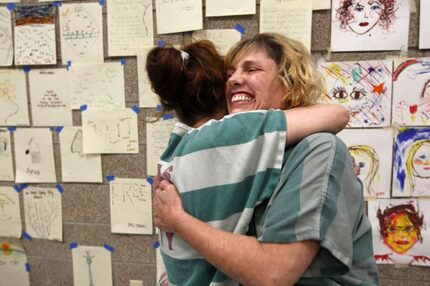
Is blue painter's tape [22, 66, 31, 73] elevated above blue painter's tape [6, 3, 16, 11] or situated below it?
below

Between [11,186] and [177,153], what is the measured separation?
1.12m

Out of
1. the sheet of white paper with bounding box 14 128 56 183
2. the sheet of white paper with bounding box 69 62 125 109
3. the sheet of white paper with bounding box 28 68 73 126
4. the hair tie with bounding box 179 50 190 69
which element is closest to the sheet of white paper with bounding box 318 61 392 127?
the hair tie with bounding box 179 50 190 69

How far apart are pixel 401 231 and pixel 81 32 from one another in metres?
1.38

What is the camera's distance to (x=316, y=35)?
1.10 m

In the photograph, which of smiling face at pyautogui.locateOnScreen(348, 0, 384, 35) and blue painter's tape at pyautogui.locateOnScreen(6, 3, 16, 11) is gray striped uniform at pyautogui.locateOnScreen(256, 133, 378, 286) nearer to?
smiling face at pyautogui.locateOnScreen(348, 0, 384, 35)

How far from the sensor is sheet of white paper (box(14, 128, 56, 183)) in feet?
4.38

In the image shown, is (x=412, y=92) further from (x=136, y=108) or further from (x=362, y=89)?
(x=136, y=108)

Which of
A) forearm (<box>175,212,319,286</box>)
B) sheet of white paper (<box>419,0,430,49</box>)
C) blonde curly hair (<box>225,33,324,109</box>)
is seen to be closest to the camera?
forearm (<box>175,212,319,286</box>)

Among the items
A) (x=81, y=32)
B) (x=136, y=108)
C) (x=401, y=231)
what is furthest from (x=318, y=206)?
(x=81, y=32)

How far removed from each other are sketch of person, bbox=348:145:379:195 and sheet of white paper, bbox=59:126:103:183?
969 millimetres

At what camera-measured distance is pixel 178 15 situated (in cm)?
116

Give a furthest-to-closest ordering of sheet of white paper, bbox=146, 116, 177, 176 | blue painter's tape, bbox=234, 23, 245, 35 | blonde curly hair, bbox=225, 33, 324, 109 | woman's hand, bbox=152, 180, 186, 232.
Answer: sheet of white paper, bbox=146, 116, 177, 176 → blue painter's tape, bbox=234, 23, 245, 35 → blonde curly hair, bbox=225, 33, 324, 109 → woman's hand, bbox=152, 180, 186, 232

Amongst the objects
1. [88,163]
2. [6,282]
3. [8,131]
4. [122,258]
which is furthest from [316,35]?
[6,282]

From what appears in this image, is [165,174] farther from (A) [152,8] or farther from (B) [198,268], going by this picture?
(A) [152,8]
